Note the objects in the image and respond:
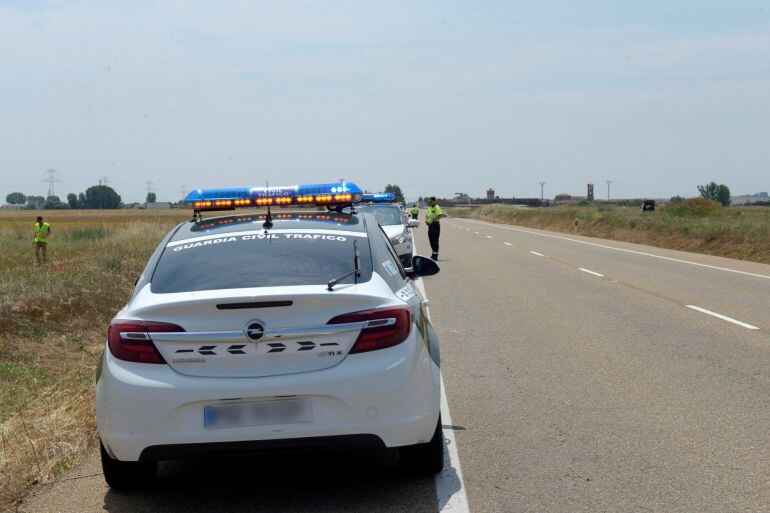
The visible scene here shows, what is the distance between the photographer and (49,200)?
573 feet

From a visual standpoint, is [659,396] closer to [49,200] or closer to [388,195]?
[388,195]

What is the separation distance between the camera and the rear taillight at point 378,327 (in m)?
4.49

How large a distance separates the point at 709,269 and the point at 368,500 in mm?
17432

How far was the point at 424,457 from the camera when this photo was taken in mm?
5000

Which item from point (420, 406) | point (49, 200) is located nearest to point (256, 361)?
point (420, 406)

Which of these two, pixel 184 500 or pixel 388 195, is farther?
pixel 388 195

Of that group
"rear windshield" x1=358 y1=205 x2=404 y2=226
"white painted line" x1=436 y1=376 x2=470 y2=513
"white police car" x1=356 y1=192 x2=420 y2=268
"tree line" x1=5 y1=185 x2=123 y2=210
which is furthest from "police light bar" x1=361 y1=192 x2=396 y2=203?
"tree line" x1=5 y1=185 x2=123 y2=210

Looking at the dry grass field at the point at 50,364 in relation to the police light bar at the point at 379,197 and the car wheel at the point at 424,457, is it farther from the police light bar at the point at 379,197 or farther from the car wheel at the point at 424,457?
the police light bar at the point at 379,197

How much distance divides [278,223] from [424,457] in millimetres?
1848

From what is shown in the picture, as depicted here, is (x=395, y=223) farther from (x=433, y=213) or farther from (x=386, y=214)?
(x=433, y=213)

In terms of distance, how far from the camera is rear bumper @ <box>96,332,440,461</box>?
4383 millimetres

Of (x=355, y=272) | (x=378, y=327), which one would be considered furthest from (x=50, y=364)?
(x=378, y=327)

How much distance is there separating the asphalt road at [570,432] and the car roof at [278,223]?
1.50 metres

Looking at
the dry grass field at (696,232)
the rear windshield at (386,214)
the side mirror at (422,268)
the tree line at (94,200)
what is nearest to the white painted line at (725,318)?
the side mirror at (422,268)
